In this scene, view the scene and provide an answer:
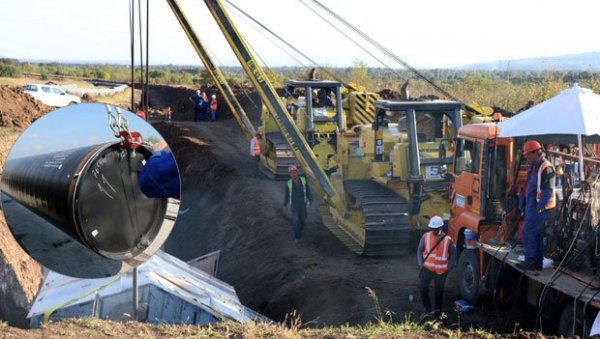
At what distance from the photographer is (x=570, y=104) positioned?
27.4 ft

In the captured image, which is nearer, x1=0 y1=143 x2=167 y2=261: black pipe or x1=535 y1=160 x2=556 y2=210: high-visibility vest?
x1=0 y1=143 x2=167 y2=261: black pipe

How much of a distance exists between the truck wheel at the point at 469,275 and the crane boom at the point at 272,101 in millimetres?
3819

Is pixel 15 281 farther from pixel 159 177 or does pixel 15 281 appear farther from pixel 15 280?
pixel 159 177

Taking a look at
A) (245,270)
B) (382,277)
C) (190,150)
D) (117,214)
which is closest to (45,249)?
(117,214)

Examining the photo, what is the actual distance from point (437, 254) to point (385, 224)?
8.81ft

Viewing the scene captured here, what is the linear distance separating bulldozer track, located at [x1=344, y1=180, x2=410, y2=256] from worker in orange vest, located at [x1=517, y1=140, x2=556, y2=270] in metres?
3.36

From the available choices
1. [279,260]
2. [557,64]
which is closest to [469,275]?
[279,260]

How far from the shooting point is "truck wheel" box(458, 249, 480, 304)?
965cm

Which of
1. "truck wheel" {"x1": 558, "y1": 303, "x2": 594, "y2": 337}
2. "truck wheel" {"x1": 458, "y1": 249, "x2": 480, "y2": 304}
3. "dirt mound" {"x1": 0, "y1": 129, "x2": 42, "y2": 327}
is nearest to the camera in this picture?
"truck wheel" {"x1": 558, "y1": 303, "x2": 594, "y2": 337}

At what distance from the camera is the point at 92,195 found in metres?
3.58

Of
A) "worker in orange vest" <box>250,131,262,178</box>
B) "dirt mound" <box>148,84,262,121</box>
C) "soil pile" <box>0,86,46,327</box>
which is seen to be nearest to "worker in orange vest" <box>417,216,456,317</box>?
"soil pile" <box>0,86,46,327</box>

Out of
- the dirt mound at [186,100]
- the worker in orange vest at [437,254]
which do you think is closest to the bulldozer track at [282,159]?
the worker in orange vest at [437,254]

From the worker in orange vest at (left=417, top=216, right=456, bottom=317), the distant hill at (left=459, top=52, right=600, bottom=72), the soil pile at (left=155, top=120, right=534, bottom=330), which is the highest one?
the distant hill at (left=459, top=52, right=600, bottom=72)

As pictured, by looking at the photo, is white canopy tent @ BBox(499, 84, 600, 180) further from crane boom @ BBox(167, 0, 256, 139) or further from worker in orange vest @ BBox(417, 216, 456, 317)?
crane boom @ BBox(167, 0, 256, 139)
